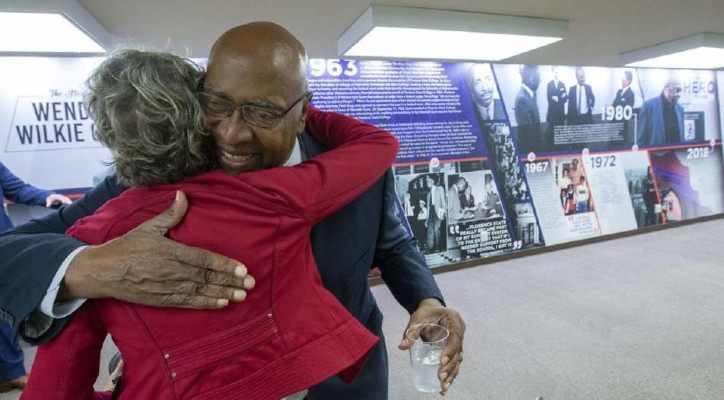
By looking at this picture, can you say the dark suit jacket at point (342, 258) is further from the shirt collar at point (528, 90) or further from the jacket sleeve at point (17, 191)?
the shirt collar at point (528, 90)

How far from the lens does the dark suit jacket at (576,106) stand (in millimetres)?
5199

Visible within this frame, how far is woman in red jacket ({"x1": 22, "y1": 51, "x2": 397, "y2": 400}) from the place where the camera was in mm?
640

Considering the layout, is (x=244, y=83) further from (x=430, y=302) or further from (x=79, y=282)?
(x=430, y=302)

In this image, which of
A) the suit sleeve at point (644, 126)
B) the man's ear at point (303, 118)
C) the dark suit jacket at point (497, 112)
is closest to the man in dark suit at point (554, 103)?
the dark suit jacket at point (497, 112)

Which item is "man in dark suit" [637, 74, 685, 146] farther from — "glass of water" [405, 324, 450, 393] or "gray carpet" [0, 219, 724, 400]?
"glass of water" [405, 324, 450, 393]

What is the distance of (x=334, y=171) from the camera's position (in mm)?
806

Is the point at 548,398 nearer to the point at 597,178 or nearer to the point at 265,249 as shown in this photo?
the point at 265,249

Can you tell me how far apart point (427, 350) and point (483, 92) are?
13.8 ft

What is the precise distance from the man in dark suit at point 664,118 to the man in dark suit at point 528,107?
2008mm

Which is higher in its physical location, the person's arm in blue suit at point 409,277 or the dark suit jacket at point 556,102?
the dark suit jacket at point 556,102

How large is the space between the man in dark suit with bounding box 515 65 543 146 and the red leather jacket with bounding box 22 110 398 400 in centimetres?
467

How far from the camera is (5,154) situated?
Answer: 3.34m

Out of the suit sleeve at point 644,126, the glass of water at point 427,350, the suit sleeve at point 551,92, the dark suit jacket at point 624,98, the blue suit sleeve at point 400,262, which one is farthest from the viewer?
the suit sleeve at point 644,126

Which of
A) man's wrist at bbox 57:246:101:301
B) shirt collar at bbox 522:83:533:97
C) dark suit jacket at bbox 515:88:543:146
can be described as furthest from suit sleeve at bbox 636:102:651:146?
man's wrist at bbox 57:246:101:301
